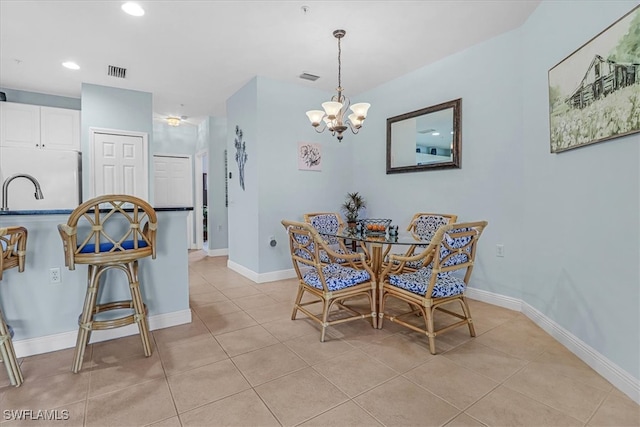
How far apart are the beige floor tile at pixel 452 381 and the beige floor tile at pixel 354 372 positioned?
0.17m

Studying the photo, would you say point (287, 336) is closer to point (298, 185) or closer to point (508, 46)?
point (298, 185)

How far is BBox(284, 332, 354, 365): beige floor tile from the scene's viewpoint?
2084 millimetres

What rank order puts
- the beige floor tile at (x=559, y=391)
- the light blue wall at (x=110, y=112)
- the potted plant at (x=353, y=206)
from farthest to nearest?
the potted plant at (x=353, y=206) → the light blue wall at (x=110, y=112) → the beige floor tile at (x=559, y=391)

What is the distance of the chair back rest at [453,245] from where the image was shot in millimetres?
2000

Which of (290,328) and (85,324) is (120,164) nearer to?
(85,324)

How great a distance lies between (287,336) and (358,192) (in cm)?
272

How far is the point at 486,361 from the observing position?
79.1 inches

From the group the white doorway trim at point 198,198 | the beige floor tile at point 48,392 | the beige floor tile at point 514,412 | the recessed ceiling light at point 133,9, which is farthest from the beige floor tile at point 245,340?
the white doorway trim at point 198,198

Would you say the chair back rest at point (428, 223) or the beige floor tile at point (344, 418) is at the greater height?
the chair back rest at point (428, 223)

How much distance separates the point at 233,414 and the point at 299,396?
348 mm

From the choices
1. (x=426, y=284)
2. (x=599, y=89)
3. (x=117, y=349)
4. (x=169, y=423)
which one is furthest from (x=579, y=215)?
(x=117, y=349)

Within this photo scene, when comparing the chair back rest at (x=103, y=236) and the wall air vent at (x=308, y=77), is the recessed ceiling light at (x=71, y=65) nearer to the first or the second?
the chair back rest at (x=103, y=236)

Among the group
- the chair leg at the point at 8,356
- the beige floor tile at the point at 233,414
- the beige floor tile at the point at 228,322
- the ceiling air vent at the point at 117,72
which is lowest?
the beige floor tile at the point at 233,414

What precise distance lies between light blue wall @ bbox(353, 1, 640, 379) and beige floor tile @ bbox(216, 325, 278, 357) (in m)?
2.17
